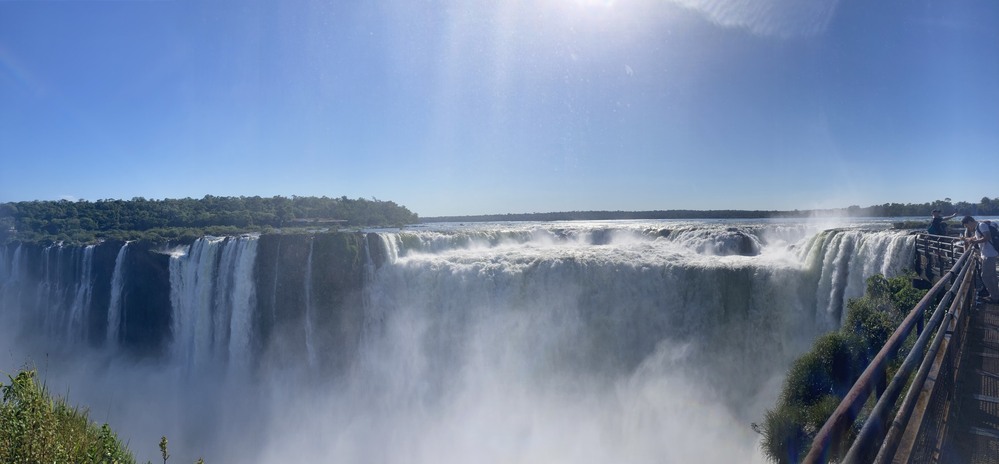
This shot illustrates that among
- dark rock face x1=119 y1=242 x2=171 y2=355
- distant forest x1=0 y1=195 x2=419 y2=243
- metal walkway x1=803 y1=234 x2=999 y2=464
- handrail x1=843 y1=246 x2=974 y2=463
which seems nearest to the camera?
handrail x1=843 y1=246 x2=974 y2=463

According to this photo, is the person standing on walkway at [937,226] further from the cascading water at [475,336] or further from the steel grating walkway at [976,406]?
the steel grating walkway at [976,406]

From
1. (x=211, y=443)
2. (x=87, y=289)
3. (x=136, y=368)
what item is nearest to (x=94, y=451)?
(x=211, y=443)

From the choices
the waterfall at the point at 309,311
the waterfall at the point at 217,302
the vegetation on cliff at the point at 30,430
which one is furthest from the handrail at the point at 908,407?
the waterfall at the point at 217,302

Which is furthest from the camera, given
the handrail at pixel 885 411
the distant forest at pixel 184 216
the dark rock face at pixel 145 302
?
the distant forest at pixel 184 216

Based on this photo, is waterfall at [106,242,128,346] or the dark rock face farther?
waterfall at [106,242,128,346]

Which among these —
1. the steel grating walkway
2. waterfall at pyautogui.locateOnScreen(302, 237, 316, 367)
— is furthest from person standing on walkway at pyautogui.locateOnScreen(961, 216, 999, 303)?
waterfall at pyautogui.locateOnScreen(302, 237, 316, 367)

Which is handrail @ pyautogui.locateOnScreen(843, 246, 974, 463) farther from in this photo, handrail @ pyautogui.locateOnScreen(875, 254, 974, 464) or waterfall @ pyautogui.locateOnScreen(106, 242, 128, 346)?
waterfall @ pyautogui.locateOnScreen(106, 242, 128, 346)

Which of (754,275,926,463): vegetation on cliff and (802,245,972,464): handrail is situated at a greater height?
(802,245,972,464): handrail
